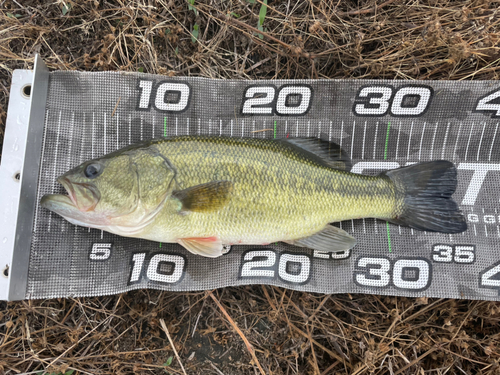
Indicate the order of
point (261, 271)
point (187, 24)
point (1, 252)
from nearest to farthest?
point (1, 252) → point (261, 271) → point (187, 24)

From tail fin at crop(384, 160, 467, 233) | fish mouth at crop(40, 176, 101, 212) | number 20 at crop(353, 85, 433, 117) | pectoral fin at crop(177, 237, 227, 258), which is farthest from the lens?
number 20 at crop(353, 85, 433, 117)

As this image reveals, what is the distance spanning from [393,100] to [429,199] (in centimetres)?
94

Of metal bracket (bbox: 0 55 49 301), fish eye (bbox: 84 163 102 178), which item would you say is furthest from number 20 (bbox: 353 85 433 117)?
metal bracket (bbox: 0 55 49 301)

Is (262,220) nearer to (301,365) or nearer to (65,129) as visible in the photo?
(301,365)

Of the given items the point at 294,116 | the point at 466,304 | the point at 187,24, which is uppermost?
the point at 187,24

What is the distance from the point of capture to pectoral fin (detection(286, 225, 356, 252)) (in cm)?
242

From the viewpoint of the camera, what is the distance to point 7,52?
105 inches

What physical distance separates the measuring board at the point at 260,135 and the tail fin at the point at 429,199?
252 mm

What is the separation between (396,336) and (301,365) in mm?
868

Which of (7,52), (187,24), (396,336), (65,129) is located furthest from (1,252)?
(396,336)

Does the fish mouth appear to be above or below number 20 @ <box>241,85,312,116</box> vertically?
below

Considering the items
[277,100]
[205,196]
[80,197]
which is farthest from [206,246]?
[277,100]

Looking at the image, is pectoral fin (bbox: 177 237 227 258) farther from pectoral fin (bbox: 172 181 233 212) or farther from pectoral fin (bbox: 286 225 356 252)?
pectoral fin (bbox: 286 225 356 252)

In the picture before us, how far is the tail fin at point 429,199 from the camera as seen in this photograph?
242cm
